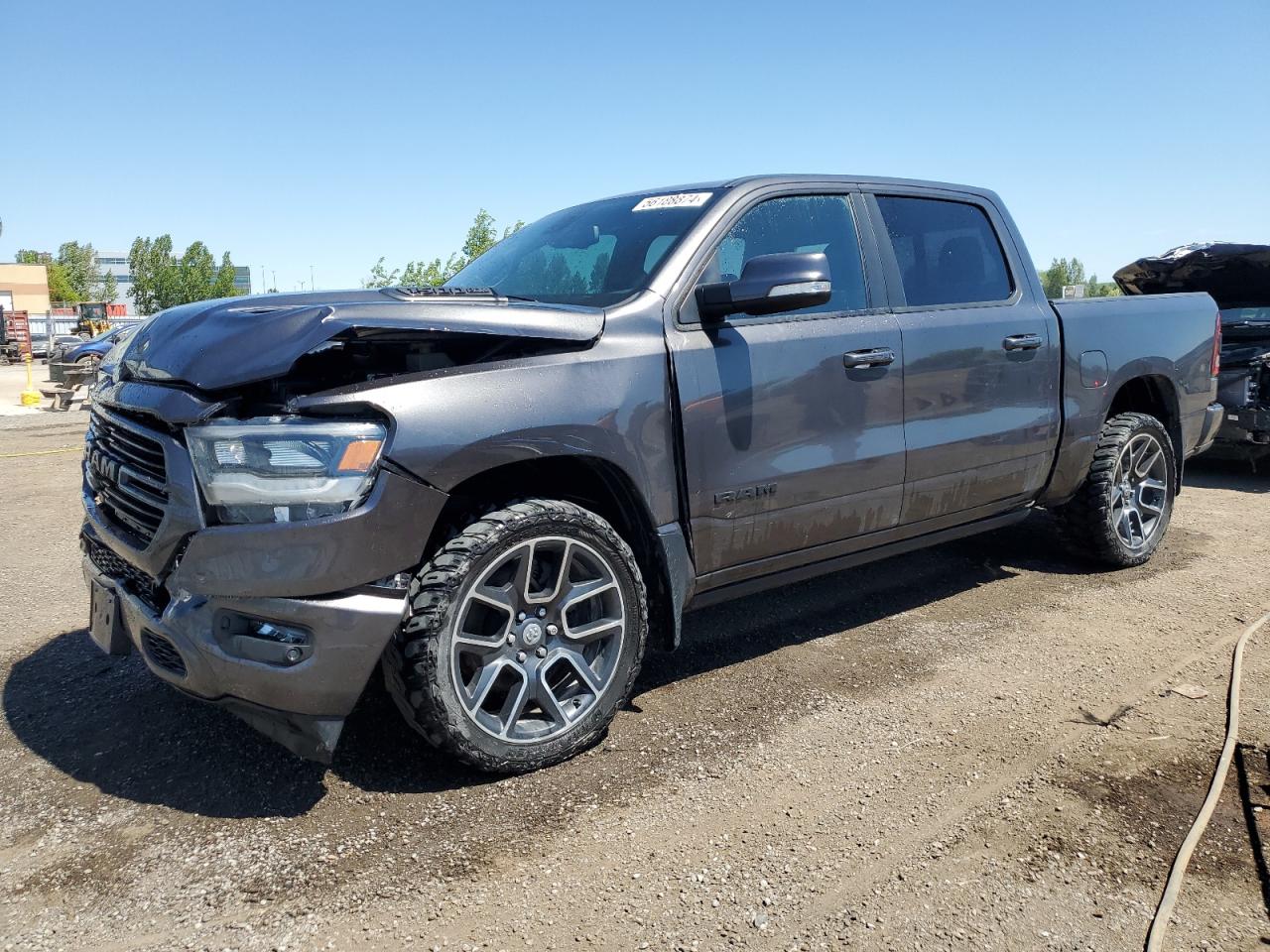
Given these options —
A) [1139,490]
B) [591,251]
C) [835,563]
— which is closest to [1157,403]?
[1139,490]

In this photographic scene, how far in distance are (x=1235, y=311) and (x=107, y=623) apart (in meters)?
8.54

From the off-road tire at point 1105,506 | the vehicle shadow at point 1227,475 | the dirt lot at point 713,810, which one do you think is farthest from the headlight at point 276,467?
the vehicle shadow at point 1227,475


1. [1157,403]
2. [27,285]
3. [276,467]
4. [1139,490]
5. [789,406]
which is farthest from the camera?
[27,285]

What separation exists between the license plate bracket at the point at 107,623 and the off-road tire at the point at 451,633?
854mm

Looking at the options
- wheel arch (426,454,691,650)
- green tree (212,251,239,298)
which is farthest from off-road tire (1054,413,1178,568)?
green tree (212,251,239,298)

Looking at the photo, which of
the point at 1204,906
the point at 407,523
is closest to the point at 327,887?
the point at 407,523

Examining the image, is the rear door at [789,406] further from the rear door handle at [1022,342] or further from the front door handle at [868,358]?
the rear door handle at [1022,342]

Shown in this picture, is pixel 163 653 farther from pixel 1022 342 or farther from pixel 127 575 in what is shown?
pixel 1022 342

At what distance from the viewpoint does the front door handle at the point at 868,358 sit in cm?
357

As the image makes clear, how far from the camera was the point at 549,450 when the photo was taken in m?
2.81

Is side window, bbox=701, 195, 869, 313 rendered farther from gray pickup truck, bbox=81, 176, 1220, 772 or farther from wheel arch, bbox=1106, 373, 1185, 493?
wheel arch, bbox=1106, 373, 1185, 493

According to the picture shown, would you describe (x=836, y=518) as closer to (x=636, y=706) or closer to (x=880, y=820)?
(x=636, y=706)

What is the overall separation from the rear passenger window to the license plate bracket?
316cm

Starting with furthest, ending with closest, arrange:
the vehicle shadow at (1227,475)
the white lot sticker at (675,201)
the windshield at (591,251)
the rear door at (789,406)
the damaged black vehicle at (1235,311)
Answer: the vehicle shadow at (1227,475) < the damaged black vehicle at (1235,311) < the white lot sticker at (675,201) < the windshield at (591,251) < the rear door at (789,406)
